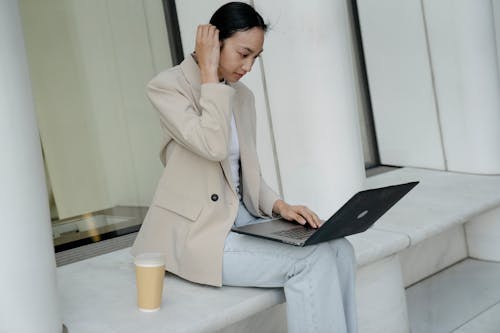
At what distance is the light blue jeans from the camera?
1963 millimetres

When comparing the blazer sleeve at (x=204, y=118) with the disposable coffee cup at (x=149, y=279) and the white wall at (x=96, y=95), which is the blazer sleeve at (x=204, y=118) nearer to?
the disposable coffee cup at (x=149, y=279)

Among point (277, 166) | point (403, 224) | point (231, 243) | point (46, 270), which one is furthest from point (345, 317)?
point (277, 166)

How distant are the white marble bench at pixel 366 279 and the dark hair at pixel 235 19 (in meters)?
0.82

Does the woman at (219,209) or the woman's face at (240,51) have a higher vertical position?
the woman's face at (240,51)

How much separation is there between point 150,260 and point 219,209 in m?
0.30

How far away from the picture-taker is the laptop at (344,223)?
184 cm

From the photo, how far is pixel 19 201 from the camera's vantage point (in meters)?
1.78

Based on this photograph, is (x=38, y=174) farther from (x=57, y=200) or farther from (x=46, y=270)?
(x=57, y=200)

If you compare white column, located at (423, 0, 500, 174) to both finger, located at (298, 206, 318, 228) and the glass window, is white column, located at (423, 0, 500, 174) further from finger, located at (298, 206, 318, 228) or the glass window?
finger, located at (298, 206, 318, 228)

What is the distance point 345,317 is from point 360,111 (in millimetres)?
2812

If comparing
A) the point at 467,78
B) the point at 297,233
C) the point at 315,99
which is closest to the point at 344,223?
the point at 297,233

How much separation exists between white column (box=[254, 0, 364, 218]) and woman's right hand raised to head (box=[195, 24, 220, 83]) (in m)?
1.11

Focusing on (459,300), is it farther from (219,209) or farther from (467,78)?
(219,209)

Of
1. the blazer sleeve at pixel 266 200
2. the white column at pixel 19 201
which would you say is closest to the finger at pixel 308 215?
the blazer sleeve at pixel 266 200
